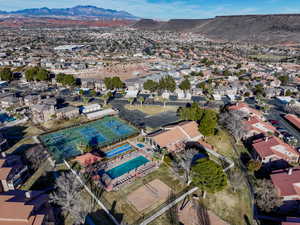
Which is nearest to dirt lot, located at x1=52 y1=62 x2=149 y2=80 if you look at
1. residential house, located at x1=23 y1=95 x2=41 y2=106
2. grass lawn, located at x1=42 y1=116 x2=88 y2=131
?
residential house, located at x1=23 y1=95 x2=41 y2=106

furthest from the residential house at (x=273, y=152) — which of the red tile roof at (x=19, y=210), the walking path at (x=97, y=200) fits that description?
the red tile roof at (x=19, y=210)

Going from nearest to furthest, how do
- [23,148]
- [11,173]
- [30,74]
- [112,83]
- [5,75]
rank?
[11,173] < [23,148] < [112,83] < [30,74] < [5,75]

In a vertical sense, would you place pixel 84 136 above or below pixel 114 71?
below

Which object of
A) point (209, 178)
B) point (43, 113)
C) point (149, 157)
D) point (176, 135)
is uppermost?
point (209, 178)

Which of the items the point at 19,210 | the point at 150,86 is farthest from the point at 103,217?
the point at 150,86

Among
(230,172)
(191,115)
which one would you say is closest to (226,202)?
(230,172)

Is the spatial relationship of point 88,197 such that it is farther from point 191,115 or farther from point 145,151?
point 191,115

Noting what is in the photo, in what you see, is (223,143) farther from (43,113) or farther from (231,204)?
(43,113)
